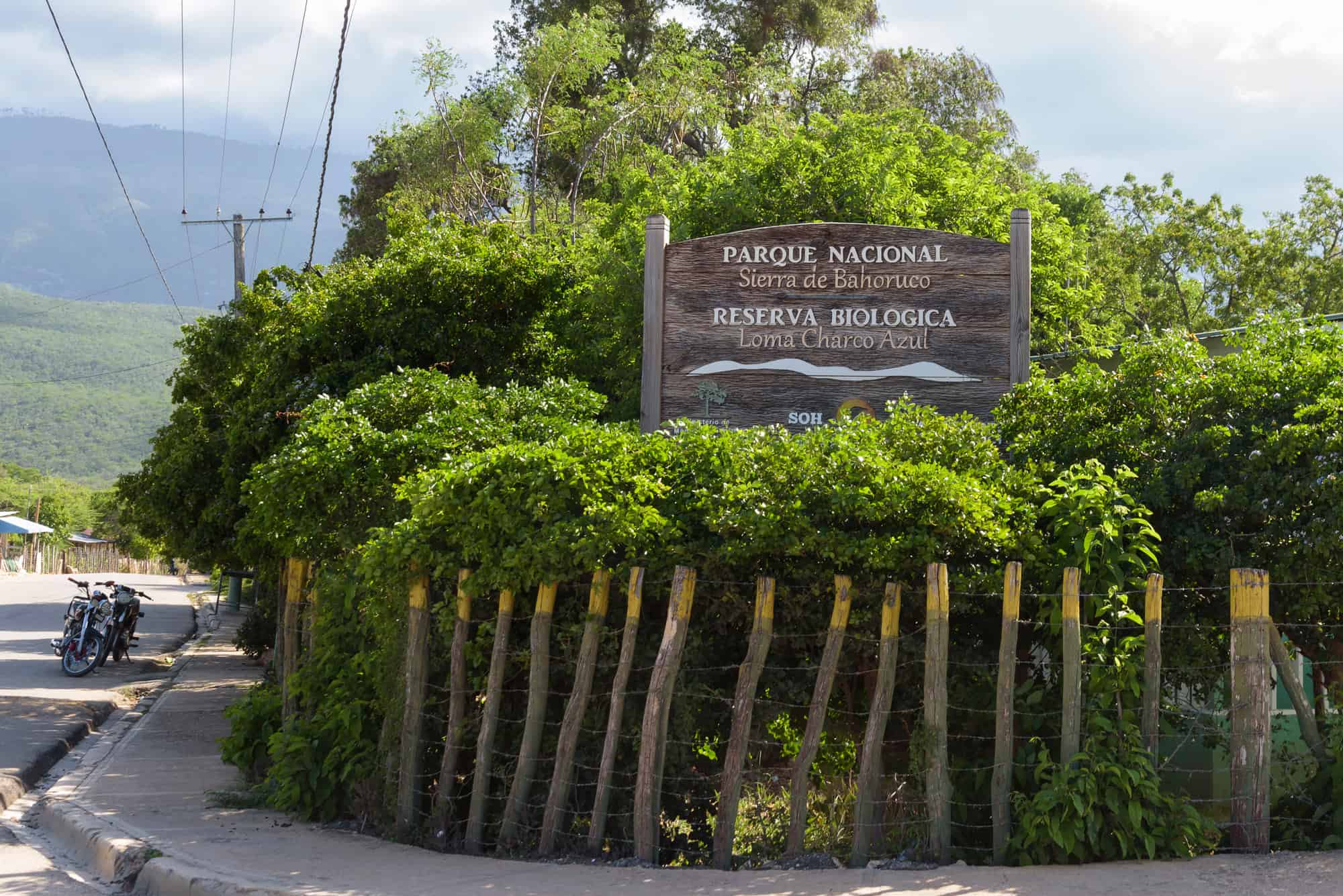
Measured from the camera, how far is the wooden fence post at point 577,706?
662cm

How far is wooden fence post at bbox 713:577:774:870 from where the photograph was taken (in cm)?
630

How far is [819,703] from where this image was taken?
6234 millimetres

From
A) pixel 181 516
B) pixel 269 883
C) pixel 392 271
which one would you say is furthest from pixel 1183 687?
pixel 181 516

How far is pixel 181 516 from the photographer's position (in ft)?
47.0

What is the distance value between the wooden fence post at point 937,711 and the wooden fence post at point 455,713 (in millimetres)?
2530

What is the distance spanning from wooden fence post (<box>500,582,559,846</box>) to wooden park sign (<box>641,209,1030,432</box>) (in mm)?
2568

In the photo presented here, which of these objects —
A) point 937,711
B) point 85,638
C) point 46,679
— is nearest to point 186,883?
point 937,711

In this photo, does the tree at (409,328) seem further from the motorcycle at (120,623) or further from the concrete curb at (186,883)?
the motorcycle at (120,623)

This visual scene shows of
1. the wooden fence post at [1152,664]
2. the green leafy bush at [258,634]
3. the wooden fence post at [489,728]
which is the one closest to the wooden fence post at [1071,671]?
the wooden fence post at [1152,664]

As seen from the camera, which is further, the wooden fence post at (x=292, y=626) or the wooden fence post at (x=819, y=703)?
the wooden fence post at (x=292, y=626)

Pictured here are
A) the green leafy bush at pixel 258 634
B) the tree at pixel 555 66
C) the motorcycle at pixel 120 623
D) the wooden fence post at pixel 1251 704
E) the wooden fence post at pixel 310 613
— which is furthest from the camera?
the tree at pixel 555 66

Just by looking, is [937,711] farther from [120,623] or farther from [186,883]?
[120,623]

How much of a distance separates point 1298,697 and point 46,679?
1639 cm

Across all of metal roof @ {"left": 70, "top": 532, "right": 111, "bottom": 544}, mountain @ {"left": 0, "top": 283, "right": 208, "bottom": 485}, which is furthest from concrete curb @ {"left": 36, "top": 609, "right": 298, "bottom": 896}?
mountain @ {"left": 0, "top": 283, "right": 208, "bottom": 485}
